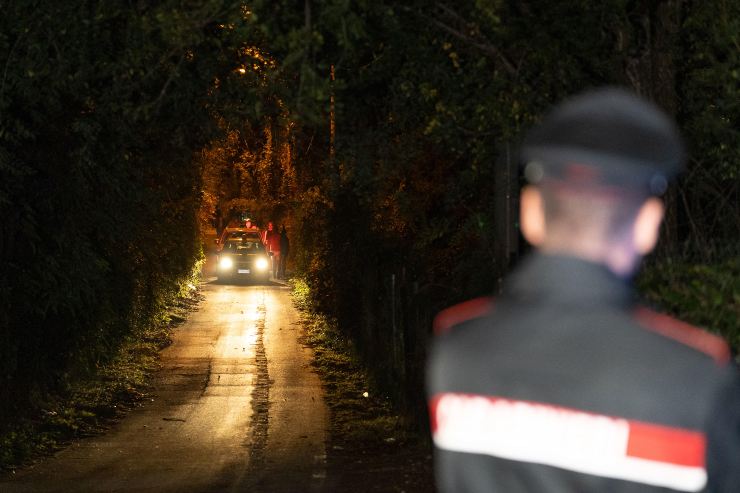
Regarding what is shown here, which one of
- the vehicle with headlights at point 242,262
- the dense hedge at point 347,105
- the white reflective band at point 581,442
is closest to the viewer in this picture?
the white reflective band at point 581,442

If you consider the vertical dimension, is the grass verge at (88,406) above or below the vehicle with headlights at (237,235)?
below

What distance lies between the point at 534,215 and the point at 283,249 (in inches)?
1470

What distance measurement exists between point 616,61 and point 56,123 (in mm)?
5414

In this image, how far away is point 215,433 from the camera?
12.2 m

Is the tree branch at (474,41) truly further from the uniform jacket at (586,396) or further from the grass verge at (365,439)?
the uniform jacket at (586,396)

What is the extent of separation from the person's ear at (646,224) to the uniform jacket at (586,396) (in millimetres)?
90

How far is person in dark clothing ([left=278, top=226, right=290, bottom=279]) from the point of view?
38688mm

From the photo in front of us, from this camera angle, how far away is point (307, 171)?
99.2 ft

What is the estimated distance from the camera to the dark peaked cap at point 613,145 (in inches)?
81.9

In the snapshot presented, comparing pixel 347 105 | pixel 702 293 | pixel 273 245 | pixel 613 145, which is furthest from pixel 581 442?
pixel 273 245

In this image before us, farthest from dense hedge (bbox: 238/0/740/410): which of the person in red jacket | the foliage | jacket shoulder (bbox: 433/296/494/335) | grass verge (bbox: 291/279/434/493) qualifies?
the person in red jacket

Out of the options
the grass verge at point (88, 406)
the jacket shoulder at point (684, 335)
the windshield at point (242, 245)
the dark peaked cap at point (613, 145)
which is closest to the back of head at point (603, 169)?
the dark peaked cap at point (613, 145)

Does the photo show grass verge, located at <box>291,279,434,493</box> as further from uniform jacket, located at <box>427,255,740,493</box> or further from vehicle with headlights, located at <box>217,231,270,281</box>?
vehicle with headlights, located at <box>217,231,270,281</box>

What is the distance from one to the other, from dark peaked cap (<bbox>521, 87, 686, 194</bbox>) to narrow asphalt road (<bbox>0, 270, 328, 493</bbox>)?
7.62 m
